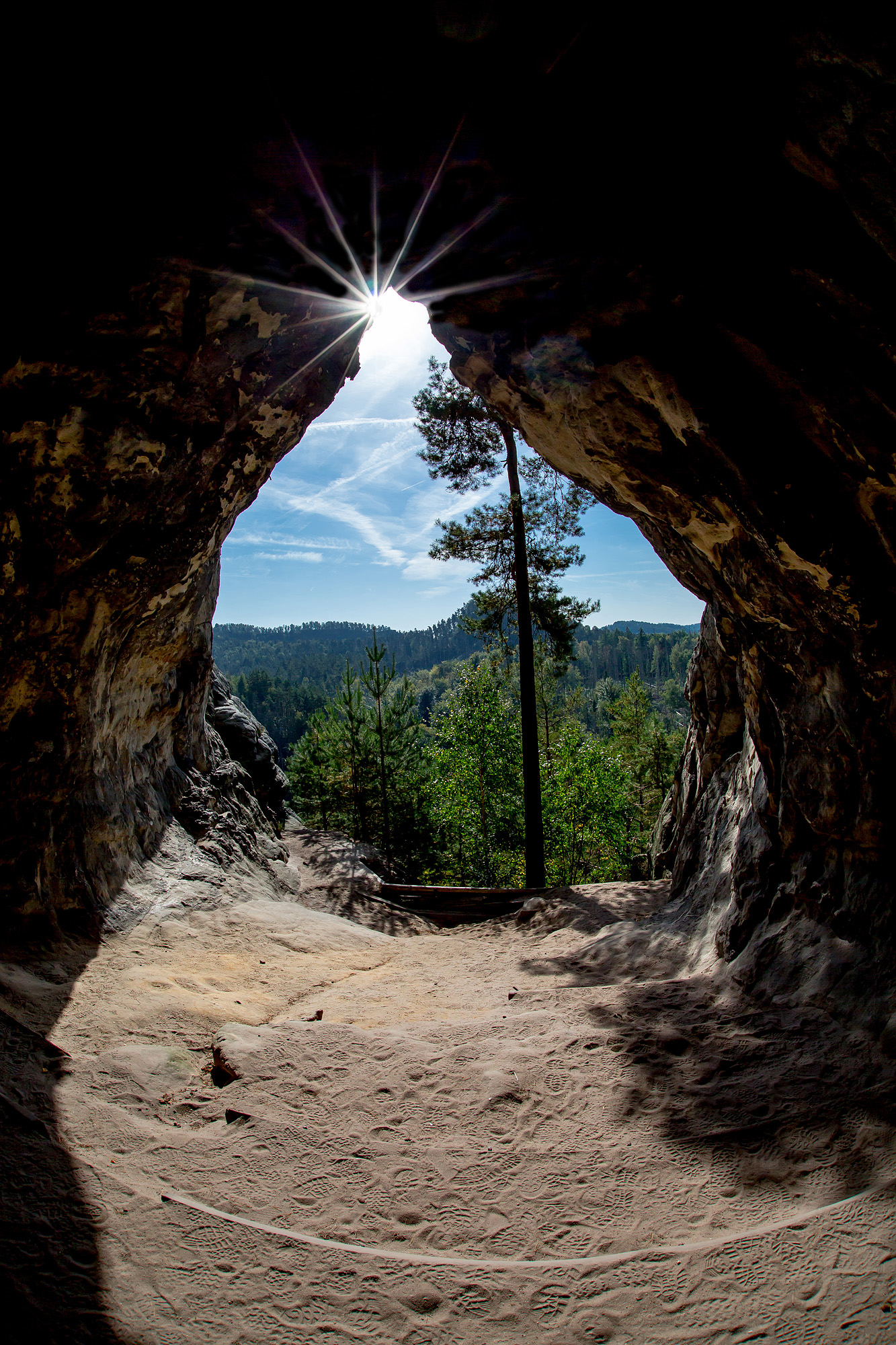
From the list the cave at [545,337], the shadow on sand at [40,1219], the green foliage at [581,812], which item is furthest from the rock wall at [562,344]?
the green foliage at [581,812]

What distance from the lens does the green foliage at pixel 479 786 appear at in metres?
19.2

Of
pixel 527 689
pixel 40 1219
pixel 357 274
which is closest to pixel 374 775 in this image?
pixel 527 689

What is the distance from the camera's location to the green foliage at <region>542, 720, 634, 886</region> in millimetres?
19188

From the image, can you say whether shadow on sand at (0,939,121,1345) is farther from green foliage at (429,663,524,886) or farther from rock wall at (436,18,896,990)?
green foliage at (429,663,524,886)

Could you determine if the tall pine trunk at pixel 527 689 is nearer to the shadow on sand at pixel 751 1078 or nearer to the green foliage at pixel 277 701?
the shadow on sand at pixel 751 1078

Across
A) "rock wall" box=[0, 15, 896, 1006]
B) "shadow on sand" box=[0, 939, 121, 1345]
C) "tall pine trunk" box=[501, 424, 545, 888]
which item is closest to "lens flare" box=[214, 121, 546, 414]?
"rock wall" box=[0, 15, 896, 1006]

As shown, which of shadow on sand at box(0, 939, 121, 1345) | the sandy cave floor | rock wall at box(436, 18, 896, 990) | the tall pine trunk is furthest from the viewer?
the tall pine trunk

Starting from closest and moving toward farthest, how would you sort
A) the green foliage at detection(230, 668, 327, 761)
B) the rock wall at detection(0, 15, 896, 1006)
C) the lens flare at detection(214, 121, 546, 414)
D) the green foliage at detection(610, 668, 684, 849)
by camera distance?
the rock wall at detection(0, 15, 896, 1006) < the lens flare at detection(214, 121, 546, 414) < the green foliage at detection(610, 668, 684, 849) < the green foliage at detection(230, 668, 327, 761)

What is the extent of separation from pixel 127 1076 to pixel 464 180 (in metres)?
6.57

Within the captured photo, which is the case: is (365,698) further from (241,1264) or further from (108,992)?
(241,1264)

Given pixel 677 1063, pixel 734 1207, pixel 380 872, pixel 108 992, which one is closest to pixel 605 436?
pixel 677 1063

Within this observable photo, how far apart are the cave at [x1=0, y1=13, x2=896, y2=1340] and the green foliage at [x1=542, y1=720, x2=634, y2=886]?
1234 cm

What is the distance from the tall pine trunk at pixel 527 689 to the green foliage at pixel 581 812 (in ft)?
23.9

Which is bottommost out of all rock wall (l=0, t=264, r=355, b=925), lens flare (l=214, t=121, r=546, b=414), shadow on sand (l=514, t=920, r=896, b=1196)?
shadow on sand (l=514, t=920, r=896, b=1196)
